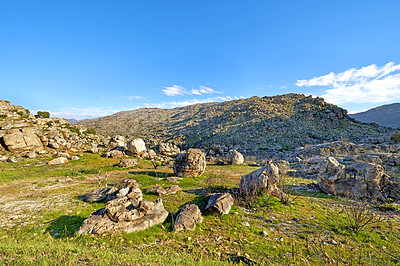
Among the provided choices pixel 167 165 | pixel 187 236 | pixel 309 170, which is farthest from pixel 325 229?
pixel 167 165

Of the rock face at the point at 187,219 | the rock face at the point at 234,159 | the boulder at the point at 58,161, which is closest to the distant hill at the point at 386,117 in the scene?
the rock face at the point at 234,159

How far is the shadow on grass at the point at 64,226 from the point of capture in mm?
6654

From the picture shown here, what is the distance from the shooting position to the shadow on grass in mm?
6654

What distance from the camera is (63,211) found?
880 centimetres

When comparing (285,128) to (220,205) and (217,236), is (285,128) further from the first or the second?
(217,236)

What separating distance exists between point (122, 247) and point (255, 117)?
2039 inches

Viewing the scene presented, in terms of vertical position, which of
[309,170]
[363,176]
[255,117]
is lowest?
[309,170]

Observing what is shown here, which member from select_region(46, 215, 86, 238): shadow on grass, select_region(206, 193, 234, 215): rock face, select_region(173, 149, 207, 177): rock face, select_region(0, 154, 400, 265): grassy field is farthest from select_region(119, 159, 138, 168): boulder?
select_region(206, 193, 234, 215): rock face

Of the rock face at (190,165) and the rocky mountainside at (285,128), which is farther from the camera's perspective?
the rocky mountainside at (285,128)

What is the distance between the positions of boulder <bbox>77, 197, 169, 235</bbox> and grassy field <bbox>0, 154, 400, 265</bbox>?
1.06ft

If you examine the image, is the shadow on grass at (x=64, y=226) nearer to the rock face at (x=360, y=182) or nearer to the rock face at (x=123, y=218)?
the rock face at (x=123, y=218)

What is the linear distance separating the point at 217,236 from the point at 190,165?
1069 centimetres

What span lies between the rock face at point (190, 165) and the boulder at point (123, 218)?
343 inches

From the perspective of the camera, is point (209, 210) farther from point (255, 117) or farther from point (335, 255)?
point (255, 117)
